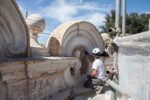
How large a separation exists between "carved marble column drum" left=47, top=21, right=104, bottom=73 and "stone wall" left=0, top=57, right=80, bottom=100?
0.60 meters

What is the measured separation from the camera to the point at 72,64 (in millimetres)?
4168

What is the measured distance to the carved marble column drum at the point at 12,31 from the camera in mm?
2873

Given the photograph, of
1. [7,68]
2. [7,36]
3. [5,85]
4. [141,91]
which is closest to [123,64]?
[141,91]

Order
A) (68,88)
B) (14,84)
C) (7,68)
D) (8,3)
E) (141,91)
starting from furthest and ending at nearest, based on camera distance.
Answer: (68,88), (8,3), (14,84), (7,68), (141,91)

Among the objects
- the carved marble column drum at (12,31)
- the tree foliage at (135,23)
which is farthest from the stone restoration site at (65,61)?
the tree foliage at (135,23)

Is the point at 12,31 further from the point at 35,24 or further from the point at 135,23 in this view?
the point at 135,23

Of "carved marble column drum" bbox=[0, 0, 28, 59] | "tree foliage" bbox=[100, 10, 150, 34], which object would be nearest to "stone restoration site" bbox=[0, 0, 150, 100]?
"carved marble column drum" bbox=[0, 0, 28, 59]

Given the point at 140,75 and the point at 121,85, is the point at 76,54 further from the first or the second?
the point at 140,75

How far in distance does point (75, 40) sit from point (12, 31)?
227 cm

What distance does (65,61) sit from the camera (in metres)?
3.73

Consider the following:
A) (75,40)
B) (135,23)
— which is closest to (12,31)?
(75,40)

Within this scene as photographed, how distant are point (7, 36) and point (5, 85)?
1.12 meters

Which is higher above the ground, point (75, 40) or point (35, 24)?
point (35, 24)

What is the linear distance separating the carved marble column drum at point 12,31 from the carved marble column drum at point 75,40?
1.04 m
